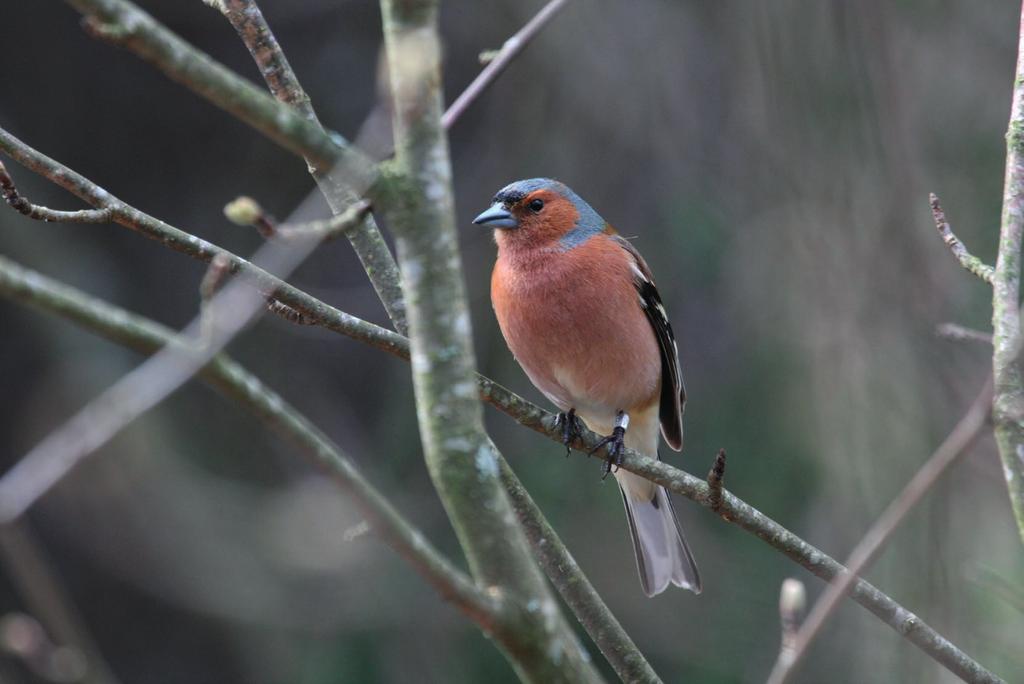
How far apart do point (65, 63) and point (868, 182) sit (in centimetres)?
539

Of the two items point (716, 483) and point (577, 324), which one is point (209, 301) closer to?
point (716, 483)

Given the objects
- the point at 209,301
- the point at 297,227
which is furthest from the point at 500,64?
the point at 209,301

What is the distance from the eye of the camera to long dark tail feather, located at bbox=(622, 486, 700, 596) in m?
5.45

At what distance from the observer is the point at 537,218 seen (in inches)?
222

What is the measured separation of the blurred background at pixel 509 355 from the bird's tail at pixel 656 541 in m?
1.06

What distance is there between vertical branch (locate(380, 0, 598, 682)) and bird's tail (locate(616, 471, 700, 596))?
10.3 feet

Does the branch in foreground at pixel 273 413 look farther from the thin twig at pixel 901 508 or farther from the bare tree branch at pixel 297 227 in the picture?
the thin twig at pixel 901 508

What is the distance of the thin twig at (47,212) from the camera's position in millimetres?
3279

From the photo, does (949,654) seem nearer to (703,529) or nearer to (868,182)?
(868,182)

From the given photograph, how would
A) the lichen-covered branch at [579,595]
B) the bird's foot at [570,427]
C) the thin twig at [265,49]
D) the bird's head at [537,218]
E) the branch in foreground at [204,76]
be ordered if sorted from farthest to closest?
the bird's head at [537,218] → the bird's foot at [570,427] → the thin twig at [265,49] → the lichen-covered branch at [579,595] → the branch in foreground at [204,76]

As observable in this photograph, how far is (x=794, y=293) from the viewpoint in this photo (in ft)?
24.3

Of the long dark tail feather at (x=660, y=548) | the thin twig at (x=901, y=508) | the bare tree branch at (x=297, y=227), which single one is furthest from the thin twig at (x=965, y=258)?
the long dark tail feather at (x=660, y=548)

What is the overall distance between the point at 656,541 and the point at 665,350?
944mm

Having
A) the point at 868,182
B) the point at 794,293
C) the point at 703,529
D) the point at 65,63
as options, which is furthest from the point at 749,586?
the point at 65,63
